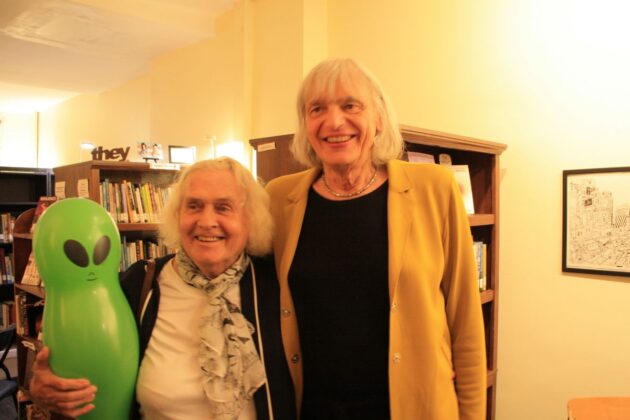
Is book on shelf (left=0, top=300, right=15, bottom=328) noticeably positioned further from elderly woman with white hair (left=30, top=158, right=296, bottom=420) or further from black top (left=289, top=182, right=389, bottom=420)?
→ black top (left=289, top=182, right=389, bottom=420)

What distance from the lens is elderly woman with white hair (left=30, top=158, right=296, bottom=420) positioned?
45.8 inches

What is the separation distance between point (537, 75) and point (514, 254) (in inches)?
34.2

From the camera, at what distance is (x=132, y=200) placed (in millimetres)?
2924

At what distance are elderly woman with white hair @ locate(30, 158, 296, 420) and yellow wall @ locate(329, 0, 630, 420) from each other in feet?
4.91

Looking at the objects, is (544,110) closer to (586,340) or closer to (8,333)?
(586,340)

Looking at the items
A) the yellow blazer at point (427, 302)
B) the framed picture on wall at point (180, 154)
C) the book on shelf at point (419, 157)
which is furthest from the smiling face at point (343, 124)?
the framed picture on wall at point (180, 154)

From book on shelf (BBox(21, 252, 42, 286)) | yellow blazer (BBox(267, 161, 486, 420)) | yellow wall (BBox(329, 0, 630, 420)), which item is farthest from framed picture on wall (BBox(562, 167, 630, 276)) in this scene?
book on shelf (BBox(21, 252, 42, 286))

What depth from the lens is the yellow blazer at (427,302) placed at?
117 centimetres

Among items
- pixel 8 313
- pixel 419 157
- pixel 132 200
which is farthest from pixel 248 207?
pixel 8 313

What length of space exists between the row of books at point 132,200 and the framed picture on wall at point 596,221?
227 cm

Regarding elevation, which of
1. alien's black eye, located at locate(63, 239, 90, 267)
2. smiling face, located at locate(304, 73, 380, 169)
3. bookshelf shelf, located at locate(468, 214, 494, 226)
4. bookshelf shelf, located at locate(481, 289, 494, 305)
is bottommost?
bookshelf shelf, located at locate(481, 289, 494, 305)

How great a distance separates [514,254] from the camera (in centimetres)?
233

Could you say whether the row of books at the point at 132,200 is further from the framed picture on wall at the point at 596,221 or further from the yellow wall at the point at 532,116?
the framed picture on wall at the point at 596,221

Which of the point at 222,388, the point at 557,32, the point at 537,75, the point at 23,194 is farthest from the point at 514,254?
the point at 23,194
